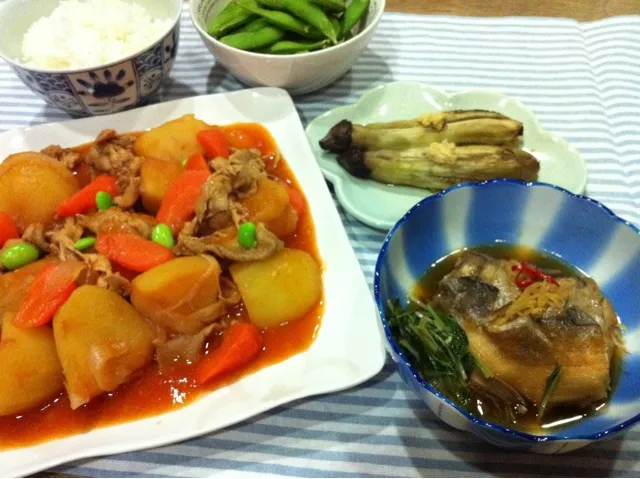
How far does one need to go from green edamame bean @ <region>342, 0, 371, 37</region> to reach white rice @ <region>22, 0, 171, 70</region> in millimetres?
945

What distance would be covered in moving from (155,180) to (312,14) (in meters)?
1.28

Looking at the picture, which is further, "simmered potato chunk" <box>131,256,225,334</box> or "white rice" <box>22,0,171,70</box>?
"white rice" <box>22,0,171,70</box>

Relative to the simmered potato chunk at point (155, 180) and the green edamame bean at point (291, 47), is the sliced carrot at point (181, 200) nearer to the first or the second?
the simmered potato chunk at point (155, 180)

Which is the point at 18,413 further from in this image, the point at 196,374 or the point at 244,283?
the point at 244,283

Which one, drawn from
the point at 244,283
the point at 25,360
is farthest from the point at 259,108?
the point at 25,360

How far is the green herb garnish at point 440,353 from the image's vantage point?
168cm

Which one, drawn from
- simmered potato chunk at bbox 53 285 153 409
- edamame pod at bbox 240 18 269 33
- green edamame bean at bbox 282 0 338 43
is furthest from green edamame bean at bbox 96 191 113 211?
green edamame bean at bbox 282 0 338 43

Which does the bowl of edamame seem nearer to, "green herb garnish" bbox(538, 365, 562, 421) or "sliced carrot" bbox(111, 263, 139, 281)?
"sliced carrot" bbox(111, 263, 139, 281)

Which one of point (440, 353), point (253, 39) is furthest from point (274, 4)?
point (440, 353)

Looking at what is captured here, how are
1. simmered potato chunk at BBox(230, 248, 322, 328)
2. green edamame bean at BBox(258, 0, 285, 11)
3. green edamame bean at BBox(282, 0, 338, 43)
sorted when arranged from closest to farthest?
simmered potato chunk at BBox(230, 248, 322, 328) → green edamame bean at BBox(282, 0, 338, 43) → green edamame bean at BBox(258, 0, 285, 11)

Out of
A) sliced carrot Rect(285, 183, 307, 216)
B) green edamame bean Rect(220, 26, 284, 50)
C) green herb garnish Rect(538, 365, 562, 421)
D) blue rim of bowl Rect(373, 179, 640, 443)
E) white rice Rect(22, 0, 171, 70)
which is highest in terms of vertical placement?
green edamame bean Rect(220, 26, 284, 50)

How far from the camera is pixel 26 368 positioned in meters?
1.83

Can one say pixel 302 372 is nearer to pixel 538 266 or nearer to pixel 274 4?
pixel 538 266

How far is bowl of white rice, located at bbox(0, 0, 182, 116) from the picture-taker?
2.53 m
